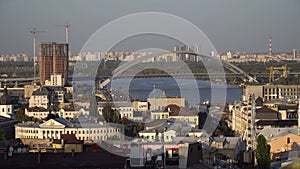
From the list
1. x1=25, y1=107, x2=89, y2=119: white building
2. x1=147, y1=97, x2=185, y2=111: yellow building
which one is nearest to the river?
x1=147, y1=97, x2=185, y2=111: yellow building

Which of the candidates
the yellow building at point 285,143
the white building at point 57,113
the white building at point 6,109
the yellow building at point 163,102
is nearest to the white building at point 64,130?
the white building at point 6,109

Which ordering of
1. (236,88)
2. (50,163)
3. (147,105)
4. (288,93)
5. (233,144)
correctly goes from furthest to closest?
(236,88) < (288,93) < (147,105) < (233,144) < (50,163)

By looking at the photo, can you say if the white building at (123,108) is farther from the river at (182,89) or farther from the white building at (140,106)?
the river at (182,89)

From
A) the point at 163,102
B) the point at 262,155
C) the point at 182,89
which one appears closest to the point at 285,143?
the point at 262,155

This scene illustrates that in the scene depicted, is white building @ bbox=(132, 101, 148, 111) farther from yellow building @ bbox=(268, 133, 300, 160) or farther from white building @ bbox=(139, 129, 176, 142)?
yellow building @ bbox=(268, 133, 300, 160)

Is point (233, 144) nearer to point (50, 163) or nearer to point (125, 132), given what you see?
point (50, 163)

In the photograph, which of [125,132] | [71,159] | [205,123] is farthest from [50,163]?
[205,123]
